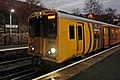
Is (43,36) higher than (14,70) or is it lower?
higher

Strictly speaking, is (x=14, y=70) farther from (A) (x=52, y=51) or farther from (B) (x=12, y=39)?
(B) (x=12, y=39)

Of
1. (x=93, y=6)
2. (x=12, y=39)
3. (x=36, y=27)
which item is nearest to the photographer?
(x=36, y=27)

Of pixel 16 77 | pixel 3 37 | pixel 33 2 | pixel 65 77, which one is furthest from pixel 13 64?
pixel 33 2

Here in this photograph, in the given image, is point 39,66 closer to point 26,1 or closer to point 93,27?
point 93,27

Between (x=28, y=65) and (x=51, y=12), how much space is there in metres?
4.51

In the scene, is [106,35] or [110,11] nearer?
[106,35]

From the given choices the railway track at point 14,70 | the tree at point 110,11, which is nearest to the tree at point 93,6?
the tree at point 110,11

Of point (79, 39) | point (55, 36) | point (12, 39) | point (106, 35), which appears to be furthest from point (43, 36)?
point (12, 39)

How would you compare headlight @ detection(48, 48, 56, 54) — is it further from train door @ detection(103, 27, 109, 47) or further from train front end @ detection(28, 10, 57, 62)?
train door @ detection(103, 27, 109, 47)

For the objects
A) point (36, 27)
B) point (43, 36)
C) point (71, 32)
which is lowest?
point (43, 36)

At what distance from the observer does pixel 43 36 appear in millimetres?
11852

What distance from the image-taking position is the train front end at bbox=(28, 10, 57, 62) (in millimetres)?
11412

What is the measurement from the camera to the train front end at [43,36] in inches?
449

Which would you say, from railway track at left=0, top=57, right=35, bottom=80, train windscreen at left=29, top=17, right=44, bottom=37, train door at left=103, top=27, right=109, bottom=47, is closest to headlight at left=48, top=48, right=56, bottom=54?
train windscreen at left=29, top=17, right=44, bottom=37
